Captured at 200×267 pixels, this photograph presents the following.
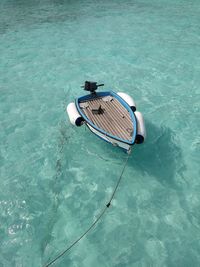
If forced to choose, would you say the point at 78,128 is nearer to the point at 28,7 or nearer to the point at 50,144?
the point at 50,144

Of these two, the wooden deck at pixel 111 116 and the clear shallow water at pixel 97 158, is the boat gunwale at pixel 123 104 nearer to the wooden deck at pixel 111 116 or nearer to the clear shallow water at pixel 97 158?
the wooden deck at pixel 111 116

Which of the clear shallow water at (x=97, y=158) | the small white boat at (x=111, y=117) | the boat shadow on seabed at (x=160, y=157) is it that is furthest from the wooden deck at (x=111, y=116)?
the boat shadow on seabed at (x=160, y=157)

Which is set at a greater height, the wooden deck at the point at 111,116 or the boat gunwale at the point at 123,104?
the boat gunwale at the point at 123,104

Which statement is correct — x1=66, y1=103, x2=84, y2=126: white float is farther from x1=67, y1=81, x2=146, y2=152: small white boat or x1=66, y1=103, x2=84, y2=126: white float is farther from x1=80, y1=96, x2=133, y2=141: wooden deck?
x1=80, y1=96, x2=133, y2=141: wooden deck

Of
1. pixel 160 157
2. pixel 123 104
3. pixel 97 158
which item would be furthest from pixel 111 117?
pixel 160 157

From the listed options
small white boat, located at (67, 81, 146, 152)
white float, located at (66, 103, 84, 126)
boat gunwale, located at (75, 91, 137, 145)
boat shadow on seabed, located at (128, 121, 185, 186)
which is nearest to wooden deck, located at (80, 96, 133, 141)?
small white boat, located at (67, 81, 146, 152)

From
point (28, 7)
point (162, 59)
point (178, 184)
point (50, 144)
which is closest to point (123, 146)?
point (178, 184)
